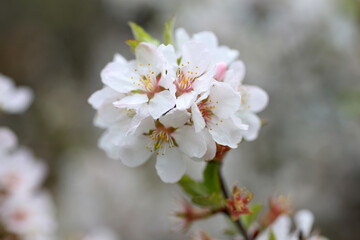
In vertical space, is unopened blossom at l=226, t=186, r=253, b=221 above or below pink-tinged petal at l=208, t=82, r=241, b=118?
below

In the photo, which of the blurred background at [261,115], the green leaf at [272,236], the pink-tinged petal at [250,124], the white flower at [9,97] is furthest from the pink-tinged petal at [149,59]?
the blurred background at [261,115]

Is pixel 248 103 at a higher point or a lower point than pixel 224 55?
lower

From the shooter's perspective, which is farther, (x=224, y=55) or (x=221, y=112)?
(x=224, y=55)

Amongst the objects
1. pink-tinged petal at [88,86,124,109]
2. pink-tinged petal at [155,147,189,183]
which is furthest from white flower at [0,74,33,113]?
pink-tinged petal at [155,147,189,183]

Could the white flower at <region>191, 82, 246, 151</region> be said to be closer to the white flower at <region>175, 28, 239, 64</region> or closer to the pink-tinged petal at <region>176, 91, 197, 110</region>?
the pink-tinged petal at <region>176, 91, 197, 110</region>

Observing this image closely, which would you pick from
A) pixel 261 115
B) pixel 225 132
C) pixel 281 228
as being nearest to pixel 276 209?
pixel 281 228

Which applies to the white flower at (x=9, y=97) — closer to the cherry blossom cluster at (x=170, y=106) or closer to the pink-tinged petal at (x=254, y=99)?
the cherry blossom cluster at (x=170, y=106)

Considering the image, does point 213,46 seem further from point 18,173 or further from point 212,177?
point 18,173
